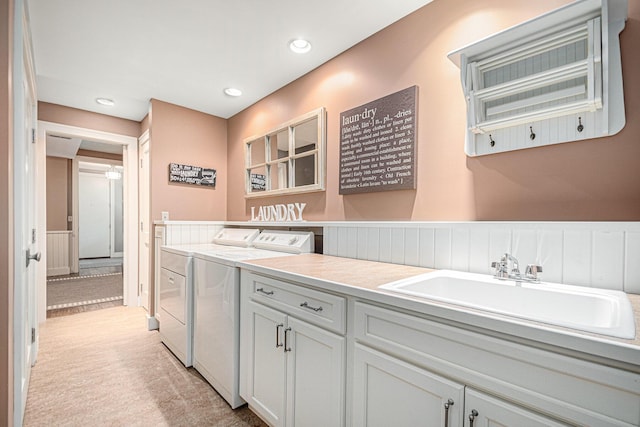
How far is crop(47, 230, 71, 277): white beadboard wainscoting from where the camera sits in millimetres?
5547

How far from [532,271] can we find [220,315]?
1.63 meters

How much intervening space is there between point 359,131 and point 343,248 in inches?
31.5

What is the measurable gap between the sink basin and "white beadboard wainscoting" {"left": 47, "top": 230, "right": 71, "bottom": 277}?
6881 millimetres

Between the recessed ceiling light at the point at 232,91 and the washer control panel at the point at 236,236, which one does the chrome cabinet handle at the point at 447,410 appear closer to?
the washer control panel at the point at 236,236

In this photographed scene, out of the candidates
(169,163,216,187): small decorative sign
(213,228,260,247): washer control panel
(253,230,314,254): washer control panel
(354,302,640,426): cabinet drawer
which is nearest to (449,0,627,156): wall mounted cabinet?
(354,302,640,426): cabinet drawer

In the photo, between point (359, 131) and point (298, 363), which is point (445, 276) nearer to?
point (298, 363)

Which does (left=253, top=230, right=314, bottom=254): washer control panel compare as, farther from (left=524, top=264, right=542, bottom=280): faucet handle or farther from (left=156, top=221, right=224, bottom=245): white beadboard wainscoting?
(left=524, top=264, right=542, bottom=280): faucet handle

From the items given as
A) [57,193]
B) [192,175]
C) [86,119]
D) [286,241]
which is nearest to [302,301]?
[286,241]

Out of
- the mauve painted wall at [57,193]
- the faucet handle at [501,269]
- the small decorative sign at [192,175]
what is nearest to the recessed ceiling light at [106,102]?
the small decorative sign at [192,175]

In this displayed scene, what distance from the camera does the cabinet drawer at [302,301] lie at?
3.79ft

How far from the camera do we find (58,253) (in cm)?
564

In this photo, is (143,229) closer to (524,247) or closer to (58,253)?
(58,253)

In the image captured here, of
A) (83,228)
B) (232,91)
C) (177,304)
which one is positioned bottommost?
(177,304)

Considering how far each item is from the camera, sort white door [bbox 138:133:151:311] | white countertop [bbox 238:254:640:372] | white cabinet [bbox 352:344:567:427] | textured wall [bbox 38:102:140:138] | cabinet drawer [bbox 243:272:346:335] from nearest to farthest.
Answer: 1. white countertop [bbox 238:254:640:372]
2. white cabinet [bbox 352:344:567:427]
3. cabinet drawer [bbox 243:272:346:335]
4. textured wall [bbox 38:102:140:138]
5. white door [bbox 138:133:151:311]
